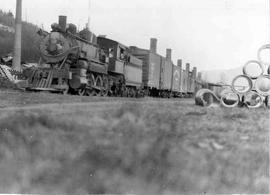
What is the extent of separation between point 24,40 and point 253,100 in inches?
1199

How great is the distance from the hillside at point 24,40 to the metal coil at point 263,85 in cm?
2416

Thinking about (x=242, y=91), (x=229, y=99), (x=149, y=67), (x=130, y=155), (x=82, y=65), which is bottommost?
(x=130, y=155)

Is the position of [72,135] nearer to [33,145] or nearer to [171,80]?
[33,145]

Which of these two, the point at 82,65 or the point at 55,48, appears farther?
the point at 55,48

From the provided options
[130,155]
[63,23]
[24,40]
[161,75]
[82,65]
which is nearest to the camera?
[130,155]

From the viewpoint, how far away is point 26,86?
13055 mm

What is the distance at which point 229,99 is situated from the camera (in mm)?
5719

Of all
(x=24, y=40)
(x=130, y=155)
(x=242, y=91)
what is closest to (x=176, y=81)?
(x=24, y=40)

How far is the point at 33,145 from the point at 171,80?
24.0 metres

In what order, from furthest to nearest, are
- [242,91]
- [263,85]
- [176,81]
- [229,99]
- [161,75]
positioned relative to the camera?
[176,81]
[161,75]
[229,99]
[242,91]
[263,85]

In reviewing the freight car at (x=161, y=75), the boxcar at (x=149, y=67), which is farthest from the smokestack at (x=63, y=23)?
the boxcar at (x=149, y=67)

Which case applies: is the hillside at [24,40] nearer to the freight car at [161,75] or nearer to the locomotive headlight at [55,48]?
the freight car at [161,75]

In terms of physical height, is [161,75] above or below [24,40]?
below

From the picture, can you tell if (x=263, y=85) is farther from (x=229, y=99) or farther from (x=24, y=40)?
(x=24, y=40)
